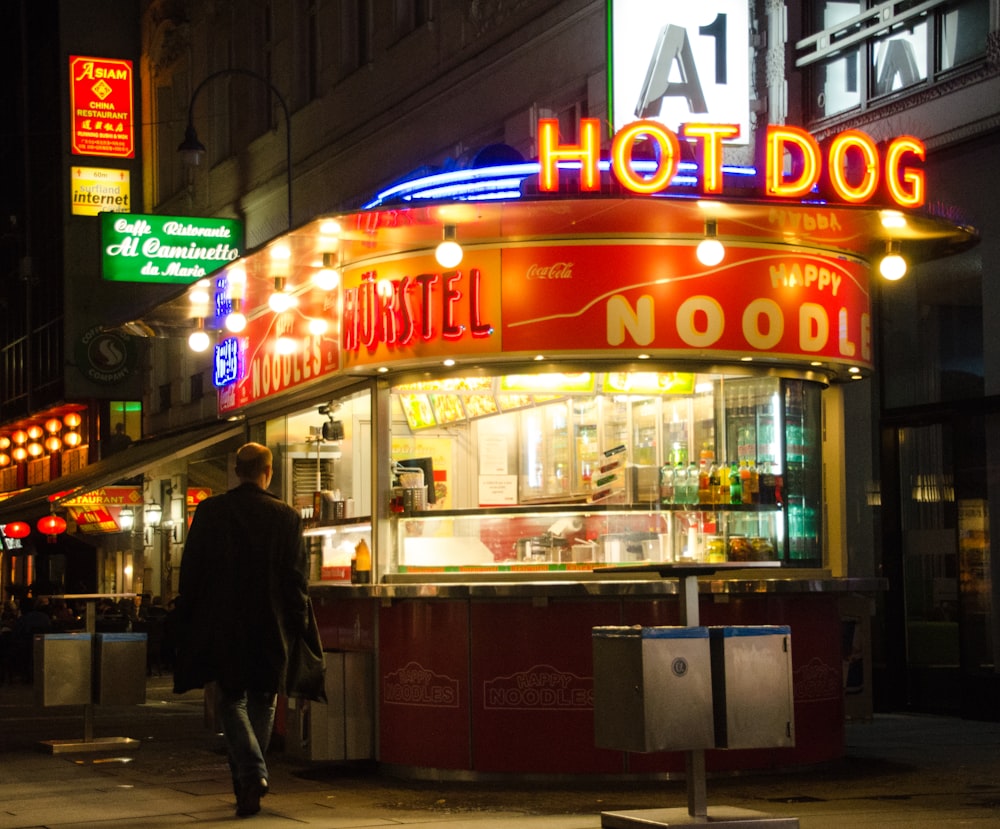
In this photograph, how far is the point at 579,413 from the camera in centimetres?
1315

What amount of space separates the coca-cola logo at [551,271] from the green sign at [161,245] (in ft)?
33.1

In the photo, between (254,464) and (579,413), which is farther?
(579,413)

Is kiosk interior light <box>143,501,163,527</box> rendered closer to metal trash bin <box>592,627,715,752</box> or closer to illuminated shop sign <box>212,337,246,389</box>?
illuminated shop sign <box>212,337,246,389</box>

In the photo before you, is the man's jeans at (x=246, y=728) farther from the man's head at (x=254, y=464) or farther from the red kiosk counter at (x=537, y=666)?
the red kiosk counter at (x=537, y=666)

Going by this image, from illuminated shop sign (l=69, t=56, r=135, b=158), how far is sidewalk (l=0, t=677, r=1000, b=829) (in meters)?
18.6

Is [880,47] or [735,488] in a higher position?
[880,47]

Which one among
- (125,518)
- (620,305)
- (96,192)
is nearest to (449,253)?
(620,305)

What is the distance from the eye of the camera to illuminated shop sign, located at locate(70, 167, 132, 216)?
30594mm

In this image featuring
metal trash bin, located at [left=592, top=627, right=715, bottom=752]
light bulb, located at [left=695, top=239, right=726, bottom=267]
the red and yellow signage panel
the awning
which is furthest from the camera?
the awning

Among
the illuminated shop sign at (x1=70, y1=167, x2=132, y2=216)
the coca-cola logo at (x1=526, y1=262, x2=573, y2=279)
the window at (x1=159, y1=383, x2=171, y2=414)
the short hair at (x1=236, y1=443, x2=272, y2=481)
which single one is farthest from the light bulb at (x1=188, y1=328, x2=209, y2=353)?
the window at (x1=159, y1=383, x2=171, y2=414)

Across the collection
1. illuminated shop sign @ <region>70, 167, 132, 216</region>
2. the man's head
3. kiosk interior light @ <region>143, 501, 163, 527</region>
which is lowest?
the man's head

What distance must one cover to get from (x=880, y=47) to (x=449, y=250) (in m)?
7.45

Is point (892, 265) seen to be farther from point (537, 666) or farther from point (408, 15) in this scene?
point (408, 15)

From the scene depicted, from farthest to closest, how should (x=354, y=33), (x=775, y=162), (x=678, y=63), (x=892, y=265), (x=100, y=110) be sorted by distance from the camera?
1. (x=100, y=110)
2. (x=354, y=33)
3. (x=678, y=63)
4. (x=892, y=265)
5. (x=775, y=162)
